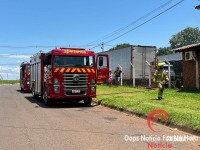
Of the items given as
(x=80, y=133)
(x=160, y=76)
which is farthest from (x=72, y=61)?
(x=80, y=133)

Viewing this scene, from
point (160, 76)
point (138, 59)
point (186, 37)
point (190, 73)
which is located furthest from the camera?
point (186, 37)

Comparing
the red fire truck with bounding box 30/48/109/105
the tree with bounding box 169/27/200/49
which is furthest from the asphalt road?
the tree with bounding box 169/27/200/49

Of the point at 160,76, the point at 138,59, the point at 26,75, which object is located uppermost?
the point at 138,59

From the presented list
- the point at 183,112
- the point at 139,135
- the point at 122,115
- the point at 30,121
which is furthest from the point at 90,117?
the point at 139,135

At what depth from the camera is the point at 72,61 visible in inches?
699

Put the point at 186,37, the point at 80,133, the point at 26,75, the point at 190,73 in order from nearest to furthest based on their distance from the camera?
the point at 80,133
the point at 190,73
the point at 26,75
the point at 186,37

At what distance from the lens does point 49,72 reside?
58.7 ft

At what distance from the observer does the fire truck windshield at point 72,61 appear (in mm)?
17573

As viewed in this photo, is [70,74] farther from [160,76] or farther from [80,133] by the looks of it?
[80,133]

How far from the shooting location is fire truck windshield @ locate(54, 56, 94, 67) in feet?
57.7

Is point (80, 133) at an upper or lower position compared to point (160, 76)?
lower

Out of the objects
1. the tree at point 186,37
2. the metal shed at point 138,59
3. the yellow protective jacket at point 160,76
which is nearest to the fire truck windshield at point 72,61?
the yellow protective jacket at point 160,76

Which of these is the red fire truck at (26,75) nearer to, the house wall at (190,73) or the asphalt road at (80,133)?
the house wall at (190,73)

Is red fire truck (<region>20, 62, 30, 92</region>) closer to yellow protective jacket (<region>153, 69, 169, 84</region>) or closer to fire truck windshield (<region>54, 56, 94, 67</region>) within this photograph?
fire truck windshield (<region>54, 56, 94, 67</region>)
